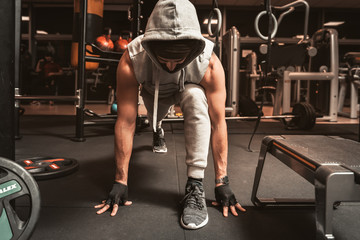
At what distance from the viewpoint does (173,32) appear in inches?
37.8

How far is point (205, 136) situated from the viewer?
1120 millimetres

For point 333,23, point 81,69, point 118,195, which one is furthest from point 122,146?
point 333,23

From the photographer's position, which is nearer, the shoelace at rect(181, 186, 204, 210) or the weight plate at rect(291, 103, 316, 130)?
the shoelace at rect(181, 186, 204, 210)

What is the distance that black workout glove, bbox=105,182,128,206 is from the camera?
1.12 m

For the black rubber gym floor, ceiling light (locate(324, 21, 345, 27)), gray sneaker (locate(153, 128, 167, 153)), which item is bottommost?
the black rubber gym floor

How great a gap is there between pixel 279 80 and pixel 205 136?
3021mm

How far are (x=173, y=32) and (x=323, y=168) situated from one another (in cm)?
60

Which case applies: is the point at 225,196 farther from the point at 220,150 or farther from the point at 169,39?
Answer: the point at 169,39

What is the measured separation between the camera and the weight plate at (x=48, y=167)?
1.44 m

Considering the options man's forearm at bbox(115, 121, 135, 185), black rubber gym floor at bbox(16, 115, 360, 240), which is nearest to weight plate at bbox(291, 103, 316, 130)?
black rubber gym floor at bbox(16, 115, 360, 240)

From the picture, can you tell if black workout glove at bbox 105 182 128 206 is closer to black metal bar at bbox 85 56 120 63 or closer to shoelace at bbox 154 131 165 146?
shoelace at bbox 154 131 165 146

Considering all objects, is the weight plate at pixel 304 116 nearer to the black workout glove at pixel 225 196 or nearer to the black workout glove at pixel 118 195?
the black workout glove at pixel 225 196

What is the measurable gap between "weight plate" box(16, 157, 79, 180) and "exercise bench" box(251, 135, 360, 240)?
3.09 ft

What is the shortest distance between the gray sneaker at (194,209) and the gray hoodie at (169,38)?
15.7 inches
